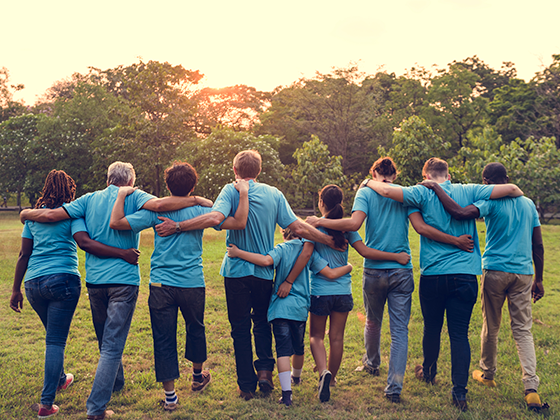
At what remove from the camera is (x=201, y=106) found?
35.4m

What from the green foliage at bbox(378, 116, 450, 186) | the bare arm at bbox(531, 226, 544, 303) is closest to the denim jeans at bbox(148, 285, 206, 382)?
the bare arm at bbox(531, 226, 544, 303)

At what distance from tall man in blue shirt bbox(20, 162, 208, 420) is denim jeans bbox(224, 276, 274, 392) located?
2.81 feet

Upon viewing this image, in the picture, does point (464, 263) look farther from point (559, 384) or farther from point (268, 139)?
point (268, 139)

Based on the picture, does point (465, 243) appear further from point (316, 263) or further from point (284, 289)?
point (284, 289)

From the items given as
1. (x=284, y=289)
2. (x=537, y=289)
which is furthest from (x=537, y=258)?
(x=284, y=289)

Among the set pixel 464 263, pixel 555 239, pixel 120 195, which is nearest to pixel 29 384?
pixel 120 195

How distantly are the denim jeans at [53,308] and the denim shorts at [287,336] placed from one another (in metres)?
1.85

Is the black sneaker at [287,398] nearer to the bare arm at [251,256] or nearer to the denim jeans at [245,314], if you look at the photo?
the denim jeans at [245,314]

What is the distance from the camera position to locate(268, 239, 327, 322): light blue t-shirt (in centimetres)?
403

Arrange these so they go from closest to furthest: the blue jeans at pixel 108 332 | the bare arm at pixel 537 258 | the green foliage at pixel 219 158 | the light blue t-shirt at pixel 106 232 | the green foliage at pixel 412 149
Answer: the blue jeans at pixel 108 332, the light blue t-shirt at pixel 106 232, the bare arm at pixel 537 258, the green foliage at pixel 412 149, the green foliage at pixel 219 158

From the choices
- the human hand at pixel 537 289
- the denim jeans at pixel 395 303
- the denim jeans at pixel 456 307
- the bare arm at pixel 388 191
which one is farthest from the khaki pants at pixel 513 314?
the bare arm at pixel 388 191

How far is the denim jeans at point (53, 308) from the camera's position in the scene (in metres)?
3.77

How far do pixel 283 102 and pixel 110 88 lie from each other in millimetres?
17229

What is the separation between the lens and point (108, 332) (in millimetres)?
3713
